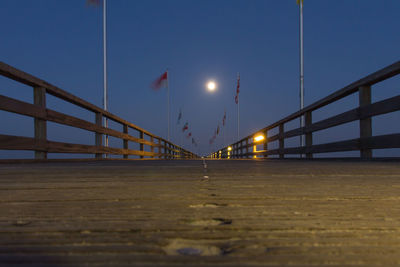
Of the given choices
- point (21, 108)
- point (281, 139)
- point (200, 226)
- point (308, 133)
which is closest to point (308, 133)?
point (308, 133)

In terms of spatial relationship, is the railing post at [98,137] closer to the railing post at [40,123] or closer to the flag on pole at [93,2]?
the railing post at [40,123]

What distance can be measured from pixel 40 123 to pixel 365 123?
423cm

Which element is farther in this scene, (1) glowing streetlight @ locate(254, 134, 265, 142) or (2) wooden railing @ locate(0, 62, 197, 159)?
(1) glowing streetlight @ locate(254, 134, 265, 142)

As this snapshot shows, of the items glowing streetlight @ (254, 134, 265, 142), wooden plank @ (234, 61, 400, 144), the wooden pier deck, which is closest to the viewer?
the wooden pier deck

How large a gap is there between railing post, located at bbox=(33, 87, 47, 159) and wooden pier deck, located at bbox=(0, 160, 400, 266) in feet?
8.18

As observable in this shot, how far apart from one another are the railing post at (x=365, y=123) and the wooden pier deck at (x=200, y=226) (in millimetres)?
2644

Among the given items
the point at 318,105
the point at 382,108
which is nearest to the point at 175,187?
the point at 382,108

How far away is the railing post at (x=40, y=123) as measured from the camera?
12.6 ft

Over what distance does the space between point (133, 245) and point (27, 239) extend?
31 cm

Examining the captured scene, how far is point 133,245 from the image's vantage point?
77 centimetres

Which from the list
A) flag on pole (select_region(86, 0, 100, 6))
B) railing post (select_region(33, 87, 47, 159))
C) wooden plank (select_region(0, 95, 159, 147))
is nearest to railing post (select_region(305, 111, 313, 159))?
wooden plank (select_region(0, 95, 159, 147))

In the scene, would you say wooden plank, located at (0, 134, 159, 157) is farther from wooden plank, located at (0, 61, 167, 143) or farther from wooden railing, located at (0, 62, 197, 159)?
wooden plank, located at (0, 61, 167, 143)

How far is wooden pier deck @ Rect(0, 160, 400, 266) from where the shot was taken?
71 centimetres

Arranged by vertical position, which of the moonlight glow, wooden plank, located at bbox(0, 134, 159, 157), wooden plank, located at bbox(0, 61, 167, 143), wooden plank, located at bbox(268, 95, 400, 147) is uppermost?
the moonlight glow
